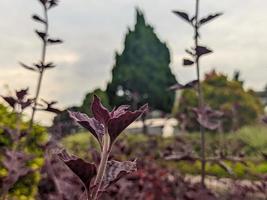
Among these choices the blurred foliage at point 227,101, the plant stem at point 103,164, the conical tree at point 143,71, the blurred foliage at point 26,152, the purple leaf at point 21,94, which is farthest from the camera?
the conical tree at point 143,71

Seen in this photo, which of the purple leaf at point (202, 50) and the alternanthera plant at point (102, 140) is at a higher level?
the purple leaf at point (202, 50)

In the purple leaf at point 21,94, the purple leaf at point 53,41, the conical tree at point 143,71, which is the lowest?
the purple leaf at point 21,94

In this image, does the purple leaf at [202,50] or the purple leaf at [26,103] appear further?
the purple leaf at [26,103]

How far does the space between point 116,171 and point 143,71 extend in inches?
1527

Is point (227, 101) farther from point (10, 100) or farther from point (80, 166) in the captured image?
point (80, 166)

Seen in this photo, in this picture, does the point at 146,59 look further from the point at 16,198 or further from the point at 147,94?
the point at 16,198

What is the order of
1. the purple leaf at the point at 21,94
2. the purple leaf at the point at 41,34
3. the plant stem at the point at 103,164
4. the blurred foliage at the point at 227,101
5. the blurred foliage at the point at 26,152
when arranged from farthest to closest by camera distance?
the blurred foliage at the point at 227,101 → the blurred foliage at the point at 26,152 → the purple leaf at the point at 41,34 → the purple leaf at the point at 21,94 → the plant stem at the point at 103,164

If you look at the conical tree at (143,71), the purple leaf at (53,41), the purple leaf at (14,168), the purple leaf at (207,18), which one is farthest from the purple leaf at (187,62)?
the conical tree at (143,71)

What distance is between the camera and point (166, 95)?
40.1m

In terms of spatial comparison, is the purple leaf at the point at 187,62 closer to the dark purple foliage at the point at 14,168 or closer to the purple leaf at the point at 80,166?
the dark purple foliage at the point at 14,168

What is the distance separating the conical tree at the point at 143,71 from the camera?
1519 inches

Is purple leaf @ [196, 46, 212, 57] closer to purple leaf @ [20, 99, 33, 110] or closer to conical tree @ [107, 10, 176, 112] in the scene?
purple leaf @ [20, 99, 33, 110]

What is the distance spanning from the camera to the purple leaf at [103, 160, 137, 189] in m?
1.19

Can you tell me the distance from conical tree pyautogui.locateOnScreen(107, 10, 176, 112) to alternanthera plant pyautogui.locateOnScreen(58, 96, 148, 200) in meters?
36.6
